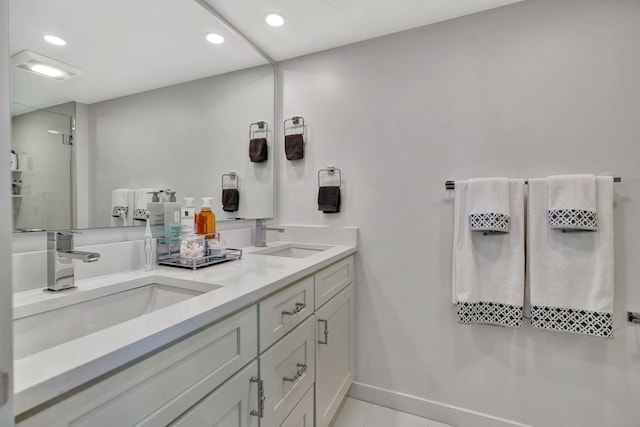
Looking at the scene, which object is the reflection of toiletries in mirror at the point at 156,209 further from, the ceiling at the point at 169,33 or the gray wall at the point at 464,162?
the gray wall at the point at 464,162

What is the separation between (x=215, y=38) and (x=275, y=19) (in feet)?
1.13

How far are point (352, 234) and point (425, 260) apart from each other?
44 cm

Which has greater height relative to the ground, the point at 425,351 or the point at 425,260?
the point at 425,260

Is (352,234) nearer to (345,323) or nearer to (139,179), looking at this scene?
(345,323)

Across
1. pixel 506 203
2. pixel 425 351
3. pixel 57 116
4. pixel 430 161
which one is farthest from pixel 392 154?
pixel 57 116

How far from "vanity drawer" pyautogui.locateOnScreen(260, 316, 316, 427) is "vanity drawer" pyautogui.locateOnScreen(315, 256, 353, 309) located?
12cm

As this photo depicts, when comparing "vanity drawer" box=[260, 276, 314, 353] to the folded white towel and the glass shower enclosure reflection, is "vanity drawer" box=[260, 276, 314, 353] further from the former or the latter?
the folded white towel

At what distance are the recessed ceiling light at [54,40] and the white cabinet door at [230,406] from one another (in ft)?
3.93

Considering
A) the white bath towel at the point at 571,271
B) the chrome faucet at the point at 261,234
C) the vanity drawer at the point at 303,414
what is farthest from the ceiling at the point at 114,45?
the white bath towel at the point at 571,271

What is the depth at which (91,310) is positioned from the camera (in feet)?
3.05

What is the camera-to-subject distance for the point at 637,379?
52.6 inches

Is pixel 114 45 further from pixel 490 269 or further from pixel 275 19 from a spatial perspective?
pixel 490 269

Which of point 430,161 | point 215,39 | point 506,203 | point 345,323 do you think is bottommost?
point 345,323

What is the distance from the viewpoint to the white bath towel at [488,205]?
1.42 m
